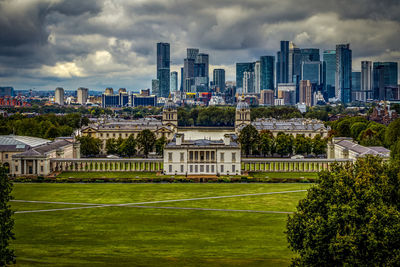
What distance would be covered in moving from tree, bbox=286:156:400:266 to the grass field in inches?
242

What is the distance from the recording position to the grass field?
144 ft

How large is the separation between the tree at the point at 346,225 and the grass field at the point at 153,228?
20.2 feet

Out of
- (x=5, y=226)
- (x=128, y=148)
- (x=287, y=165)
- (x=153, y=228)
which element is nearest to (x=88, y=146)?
(x=128, y=148)

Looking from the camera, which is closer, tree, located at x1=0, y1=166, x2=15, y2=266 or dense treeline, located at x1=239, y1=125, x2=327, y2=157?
tree, located at x1=0, y1=166, x2=15, y2=266

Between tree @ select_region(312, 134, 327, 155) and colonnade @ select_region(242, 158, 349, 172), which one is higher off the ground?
tree @ select_region(312, 134, 327, 155)

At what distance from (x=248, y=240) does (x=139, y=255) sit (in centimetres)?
1116

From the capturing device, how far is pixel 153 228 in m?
54.2

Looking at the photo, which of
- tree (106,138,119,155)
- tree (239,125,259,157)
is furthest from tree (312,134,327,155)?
tree (106,138,119,155)

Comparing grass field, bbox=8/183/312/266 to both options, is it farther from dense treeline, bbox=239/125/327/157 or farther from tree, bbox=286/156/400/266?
dense treeline, bbox=239/125/327/157

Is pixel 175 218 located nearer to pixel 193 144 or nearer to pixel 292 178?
pixel 292 178

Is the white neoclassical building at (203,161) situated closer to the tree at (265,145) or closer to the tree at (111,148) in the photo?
the tree at (265,145)

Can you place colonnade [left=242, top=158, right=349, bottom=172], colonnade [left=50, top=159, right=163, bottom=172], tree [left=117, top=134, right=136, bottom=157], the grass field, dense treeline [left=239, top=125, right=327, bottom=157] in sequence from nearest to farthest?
the grass field → colonnade [left=50, top=159, right=163, bottom=172] → colonnade [left=242, top=158, right=349, bottom=172] → tree [left=117, top=134, right=136, bottom=157] → dense treeline [left=239, top=125, right=327, bottom=157]

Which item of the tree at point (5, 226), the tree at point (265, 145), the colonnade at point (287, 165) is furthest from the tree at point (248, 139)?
the tree at point (5, 226)

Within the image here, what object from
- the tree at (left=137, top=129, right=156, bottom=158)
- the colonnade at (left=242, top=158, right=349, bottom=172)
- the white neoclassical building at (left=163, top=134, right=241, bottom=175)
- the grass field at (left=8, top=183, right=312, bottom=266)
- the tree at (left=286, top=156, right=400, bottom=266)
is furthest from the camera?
the tree at (left=137, top=129, right=156, bottom=158)
